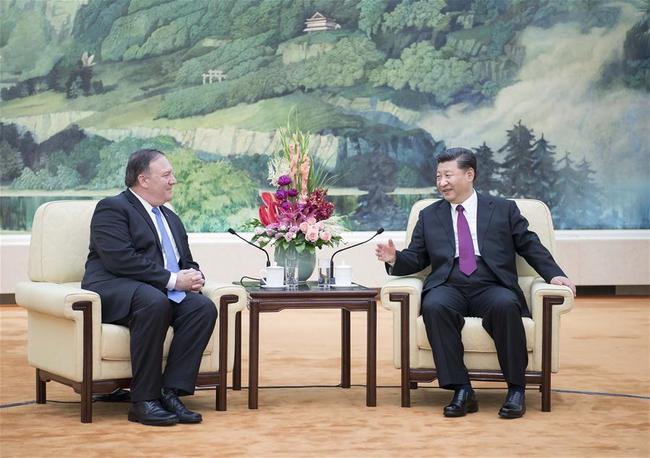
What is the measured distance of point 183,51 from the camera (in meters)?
10.1

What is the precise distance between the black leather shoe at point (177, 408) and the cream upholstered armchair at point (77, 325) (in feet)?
0.54

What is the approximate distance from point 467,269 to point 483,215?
291mm

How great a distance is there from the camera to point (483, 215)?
203 inches

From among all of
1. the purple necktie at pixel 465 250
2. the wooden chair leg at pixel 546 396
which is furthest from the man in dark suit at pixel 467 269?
the wooden chair leg at pixel 546 396

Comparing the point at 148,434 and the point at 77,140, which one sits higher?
the point at 77,140

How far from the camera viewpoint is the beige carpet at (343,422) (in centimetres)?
400

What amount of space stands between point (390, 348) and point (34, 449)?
3332mm

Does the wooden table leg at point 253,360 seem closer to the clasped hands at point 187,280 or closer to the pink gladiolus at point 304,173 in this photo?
the clasped hands at point 187,280

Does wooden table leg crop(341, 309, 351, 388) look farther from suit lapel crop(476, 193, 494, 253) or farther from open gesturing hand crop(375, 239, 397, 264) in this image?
suit lapel crop(476, 193, 494, 253)

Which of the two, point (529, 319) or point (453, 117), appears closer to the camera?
point (529, 319)

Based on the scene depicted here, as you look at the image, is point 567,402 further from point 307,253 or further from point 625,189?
point 625,189

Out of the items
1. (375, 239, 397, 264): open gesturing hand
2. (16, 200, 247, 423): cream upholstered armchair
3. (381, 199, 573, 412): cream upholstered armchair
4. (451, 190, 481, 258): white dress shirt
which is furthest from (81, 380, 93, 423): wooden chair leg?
(451, 190, 481, 258): white dress shirt

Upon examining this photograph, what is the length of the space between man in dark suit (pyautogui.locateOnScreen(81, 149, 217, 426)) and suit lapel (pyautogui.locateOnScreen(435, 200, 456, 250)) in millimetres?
1161

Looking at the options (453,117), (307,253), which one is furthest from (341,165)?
(307,253)
